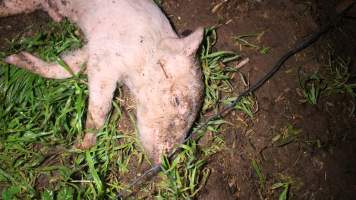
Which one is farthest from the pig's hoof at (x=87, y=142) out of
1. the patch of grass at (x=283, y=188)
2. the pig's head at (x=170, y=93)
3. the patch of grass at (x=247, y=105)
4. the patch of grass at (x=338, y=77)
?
the patch of grass at (x=338, y=77)

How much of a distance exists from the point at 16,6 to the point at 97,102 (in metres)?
1.65

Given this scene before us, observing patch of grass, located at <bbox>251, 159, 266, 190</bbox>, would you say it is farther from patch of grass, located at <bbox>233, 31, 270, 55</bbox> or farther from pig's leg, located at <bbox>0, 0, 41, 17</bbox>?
pig's leg, located at <bbox>0, 0, 41, 17</bbox>

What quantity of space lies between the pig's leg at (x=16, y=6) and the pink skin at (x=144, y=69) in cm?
76

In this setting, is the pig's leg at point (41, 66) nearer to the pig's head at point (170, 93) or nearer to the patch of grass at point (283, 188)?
the pig's head at point (170, 93)

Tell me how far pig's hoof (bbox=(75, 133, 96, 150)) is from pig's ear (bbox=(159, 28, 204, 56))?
3.69 ft

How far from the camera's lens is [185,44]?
9.55ft

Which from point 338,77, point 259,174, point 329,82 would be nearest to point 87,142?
point 259,174

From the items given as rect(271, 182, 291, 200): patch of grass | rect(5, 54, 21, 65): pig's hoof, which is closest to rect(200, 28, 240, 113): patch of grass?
rect(271, 182, 291, 200): patch of grass

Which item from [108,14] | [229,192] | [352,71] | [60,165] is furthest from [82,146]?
[352,71]

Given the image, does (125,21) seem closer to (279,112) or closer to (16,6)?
(16,6)

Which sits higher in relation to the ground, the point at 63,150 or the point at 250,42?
the point at 63,150

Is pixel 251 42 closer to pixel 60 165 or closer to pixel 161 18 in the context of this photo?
pixel 161 18

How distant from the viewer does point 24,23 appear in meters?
3.73

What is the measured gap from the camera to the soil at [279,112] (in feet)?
11.3
